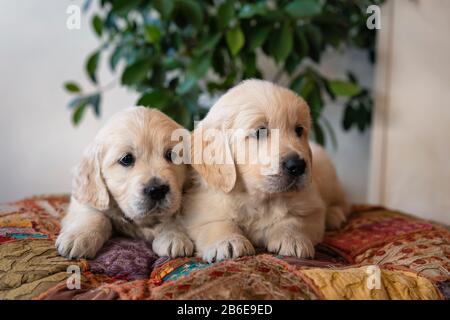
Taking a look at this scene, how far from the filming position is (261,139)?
1.96m

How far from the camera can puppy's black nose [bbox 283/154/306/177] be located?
6.13 feet

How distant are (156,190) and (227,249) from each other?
39 centimetres

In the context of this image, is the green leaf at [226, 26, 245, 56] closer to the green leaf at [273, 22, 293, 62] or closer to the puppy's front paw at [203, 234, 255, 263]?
the green leaf at [273, 22, 293, 62]

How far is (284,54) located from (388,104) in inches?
50.6

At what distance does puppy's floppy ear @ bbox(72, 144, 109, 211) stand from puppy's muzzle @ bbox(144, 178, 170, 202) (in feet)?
0.84

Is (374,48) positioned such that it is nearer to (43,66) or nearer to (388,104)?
(388,104)

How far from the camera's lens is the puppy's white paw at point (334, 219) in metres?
2.60

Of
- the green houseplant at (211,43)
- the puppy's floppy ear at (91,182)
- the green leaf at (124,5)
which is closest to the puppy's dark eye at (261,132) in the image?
the puppy's floppy ear at (91,182)

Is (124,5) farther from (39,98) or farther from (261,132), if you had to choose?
(261,132)

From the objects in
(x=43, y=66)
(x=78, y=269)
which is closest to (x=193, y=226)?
(x=78, y=269)

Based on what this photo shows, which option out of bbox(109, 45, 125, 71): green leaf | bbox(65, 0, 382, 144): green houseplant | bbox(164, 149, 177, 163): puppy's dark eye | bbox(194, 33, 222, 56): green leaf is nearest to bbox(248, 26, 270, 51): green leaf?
bbox(65, 0, 382, 144): green houseplant

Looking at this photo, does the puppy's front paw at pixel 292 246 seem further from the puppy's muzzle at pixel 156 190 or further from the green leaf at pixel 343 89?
the green leaf at pixel 343 89

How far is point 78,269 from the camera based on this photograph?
1732 mm

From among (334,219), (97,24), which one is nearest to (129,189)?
(334,219)
